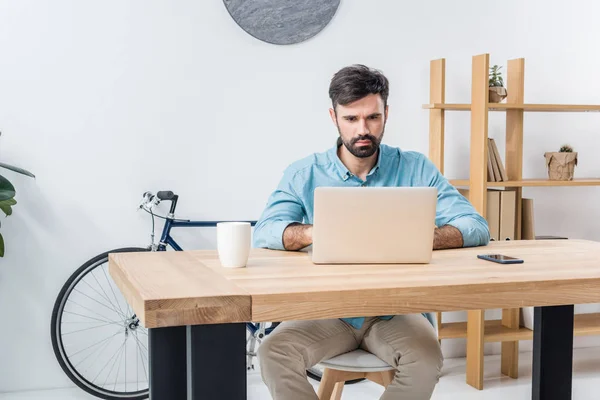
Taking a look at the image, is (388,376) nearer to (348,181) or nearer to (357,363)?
(357,363)

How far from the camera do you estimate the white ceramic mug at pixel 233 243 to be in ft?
5.38

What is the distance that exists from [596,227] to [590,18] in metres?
1.14

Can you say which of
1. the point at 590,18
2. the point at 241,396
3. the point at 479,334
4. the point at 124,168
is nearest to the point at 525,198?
the point at 479,334

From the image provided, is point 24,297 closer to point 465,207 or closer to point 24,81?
point 24,81

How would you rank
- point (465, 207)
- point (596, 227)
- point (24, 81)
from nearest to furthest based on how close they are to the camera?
point (465, 207) < point (24, 81) < point (596, 227)

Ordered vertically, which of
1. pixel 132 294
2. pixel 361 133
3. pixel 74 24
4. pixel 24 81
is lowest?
pixel 132 294

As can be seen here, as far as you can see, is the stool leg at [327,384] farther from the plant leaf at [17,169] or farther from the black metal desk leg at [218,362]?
the plant leaf at [17,169]

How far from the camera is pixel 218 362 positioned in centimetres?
132

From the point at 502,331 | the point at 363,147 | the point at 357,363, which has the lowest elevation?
the point at 502,331

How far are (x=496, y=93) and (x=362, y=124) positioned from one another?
137 cm

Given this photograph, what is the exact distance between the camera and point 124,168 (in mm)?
3297

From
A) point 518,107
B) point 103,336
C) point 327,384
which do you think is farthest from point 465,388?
point 103,336

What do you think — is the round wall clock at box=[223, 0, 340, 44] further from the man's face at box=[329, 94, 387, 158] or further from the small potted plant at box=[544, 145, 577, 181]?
the small potted plant at box=[544, 145, 577, 181]

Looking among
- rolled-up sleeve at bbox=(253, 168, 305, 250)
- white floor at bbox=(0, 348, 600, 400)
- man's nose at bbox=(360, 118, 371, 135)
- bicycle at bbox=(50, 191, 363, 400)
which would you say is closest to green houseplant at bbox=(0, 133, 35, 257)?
bicycle at bbox=(50, 191, 363, 400)
